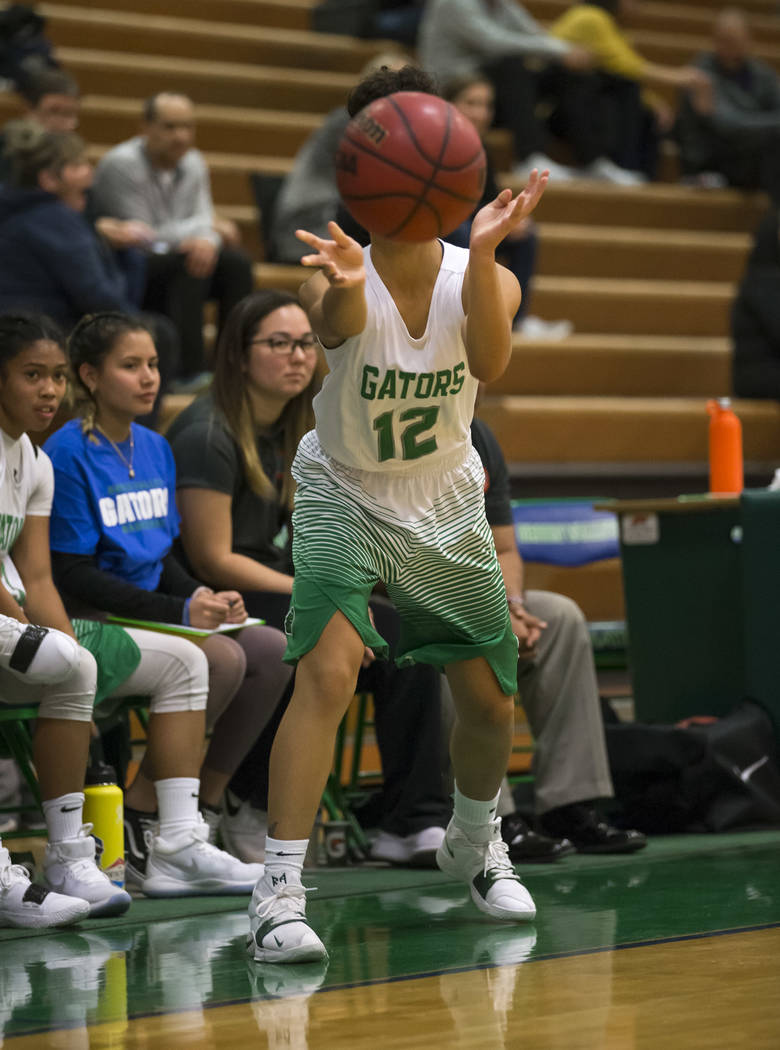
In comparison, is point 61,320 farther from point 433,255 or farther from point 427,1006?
point 427,1006

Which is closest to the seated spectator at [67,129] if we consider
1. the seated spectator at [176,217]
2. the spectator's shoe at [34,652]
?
the seated spectator at [176,217]

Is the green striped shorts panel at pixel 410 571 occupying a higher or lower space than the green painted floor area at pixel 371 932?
higher

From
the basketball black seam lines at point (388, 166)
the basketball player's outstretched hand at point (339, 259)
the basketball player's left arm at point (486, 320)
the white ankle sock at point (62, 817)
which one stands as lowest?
the white ankle sock at point (62, 817)

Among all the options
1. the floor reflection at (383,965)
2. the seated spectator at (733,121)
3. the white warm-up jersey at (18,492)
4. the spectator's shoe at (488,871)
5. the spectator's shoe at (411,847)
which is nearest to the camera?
the floor reflection at (383,965)

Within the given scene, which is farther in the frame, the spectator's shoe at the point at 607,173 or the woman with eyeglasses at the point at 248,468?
the spectator's shoe at the point at 607,173

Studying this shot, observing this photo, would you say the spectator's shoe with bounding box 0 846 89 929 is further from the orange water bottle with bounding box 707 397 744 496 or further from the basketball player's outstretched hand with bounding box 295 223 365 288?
the orange water bottle with bounding box 707 397 744 496

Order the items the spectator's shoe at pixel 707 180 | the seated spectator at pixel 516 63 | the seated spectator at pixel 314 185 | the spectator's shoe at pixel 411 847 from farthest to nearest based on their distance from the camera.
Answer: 1. the spectator's shoe at pixel 707 180
2. the seated spectator at pixel 516 63
3. the seated spectator at pixel 314 185
4. the spectator's shoe at pixel 411 847

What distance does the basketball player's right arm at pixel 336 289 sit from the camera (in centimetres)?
258

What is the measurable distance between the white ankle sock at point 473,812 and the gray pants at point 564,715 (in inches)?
35.2

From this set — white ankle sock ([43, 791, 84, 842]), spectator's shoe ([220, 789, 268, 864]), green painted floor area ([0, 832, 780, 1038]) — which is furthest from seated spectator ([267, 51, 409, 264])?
white ankle sock ([43, 791, 84, 842])

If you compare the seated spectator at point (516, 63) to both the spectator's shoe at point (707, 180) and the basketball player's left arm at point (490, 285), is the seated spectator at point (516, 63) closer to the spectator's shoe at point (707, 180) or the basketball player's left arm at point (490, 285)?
the spectator's shoe at point (707, 180)

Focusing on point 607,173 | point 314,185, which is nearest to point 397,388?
point 314,185

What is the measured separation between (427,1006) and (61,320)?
139 inches

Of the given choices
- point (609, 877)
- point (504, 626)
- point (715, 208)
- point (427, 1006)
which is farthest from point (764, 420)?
point (427, 1006)
